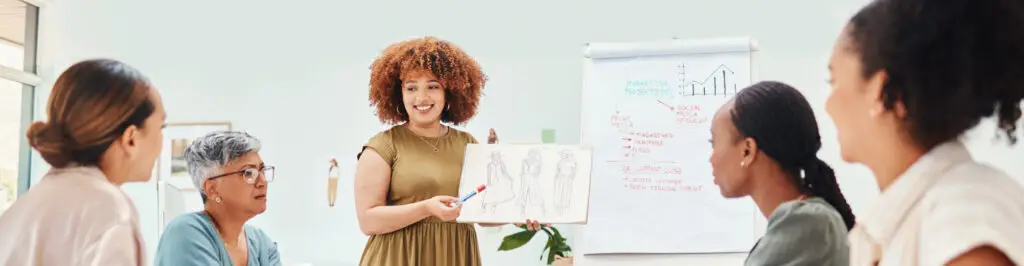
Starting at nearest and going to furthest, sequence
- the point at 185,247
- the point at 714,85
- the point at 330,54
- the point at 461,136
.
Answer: the point at 185,247, the point at 461,136, the point at 714,85, the point at 330,54

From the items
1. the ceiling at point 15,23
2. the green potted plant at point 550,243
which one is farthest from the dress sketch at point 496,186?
the ceiling at point 15,23

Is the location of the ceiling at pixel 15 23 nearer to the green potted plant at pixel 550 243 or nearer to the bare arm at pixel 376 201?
the bare arm at pixel 376 201

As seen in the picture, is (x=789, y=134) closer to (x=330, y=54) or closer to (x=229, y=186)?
(x=229, y=186)

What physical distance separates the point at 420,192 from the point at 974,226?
161 cm

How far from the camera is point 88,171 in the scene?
1.18 m

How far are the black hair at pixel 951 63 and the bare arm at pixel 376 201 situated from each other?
1.46 meters

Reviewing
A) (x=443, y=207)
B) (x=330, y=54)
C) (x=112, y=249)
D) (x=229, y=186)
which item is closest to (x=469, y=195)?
(x=443, y=207)

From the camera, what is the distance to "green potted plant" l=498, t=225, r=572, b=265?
10.4ft

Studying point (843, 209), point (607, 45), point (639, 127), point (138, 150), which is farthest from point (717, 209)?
point (138, 150)

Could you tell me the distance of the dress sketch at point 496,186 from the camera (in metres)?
2.23

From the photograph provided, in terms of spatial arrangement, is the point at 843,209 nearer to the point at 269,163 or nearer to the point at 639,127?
the point at 639,127

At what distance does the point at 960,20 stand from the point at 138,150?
1023 millimetres

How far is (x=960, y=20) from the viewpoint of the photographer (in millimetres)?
→ 801

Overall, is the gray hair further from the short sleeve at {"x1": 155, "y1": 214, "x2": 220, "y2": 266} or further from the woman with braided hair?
Answer: the woman with braided hair
